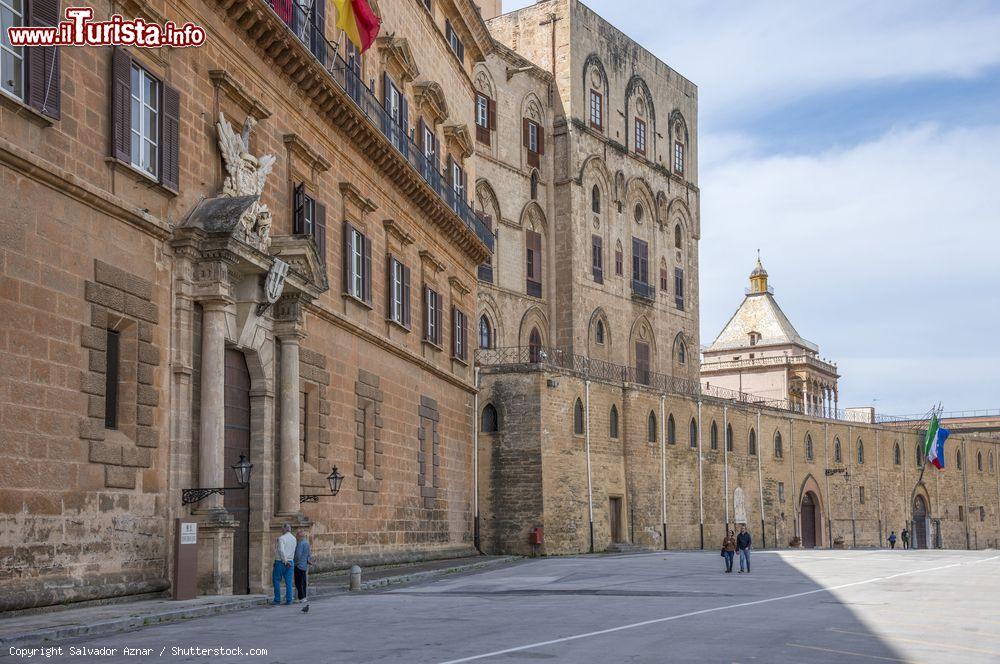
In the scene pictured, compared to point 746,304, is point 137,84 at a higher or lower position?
lower

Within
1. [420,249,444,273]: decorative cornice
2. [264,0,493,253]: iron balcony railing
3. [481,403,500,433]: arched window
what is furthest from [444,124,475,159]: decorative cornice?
[481,403,500,433]: arched window

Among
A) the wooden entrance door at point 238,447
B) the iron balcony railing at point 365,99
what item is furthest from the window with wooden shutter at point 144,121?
the iron balcony railing at point 365,99

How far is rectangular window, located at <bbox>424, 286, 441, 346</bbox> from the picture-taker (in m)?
32.5

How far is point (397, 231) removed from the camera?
29.6m

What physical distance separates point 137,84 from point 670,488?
3389 centimetres

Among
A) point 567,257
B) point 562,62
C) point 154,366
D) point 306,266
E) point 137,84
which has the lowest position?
point 154,366

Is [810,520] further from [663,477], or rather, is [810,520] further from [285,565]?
[285,565]

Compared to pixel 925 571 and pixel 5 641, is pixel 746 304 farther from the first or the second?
pixel 5 641

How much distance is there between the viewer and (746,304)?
88500 mm

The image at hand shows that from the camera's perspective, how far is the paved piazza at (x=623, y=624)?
12.4 metres

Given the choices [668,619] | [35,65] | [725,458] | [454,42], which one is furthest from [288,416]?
[725,458]

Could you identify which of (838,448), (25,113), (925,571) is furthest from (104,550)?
(838,448)

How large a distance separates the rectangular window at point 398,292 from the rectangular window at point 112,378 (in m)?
12.5

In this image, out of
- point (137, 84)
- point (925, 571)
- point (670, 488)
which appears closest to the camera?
point (137, 84)
